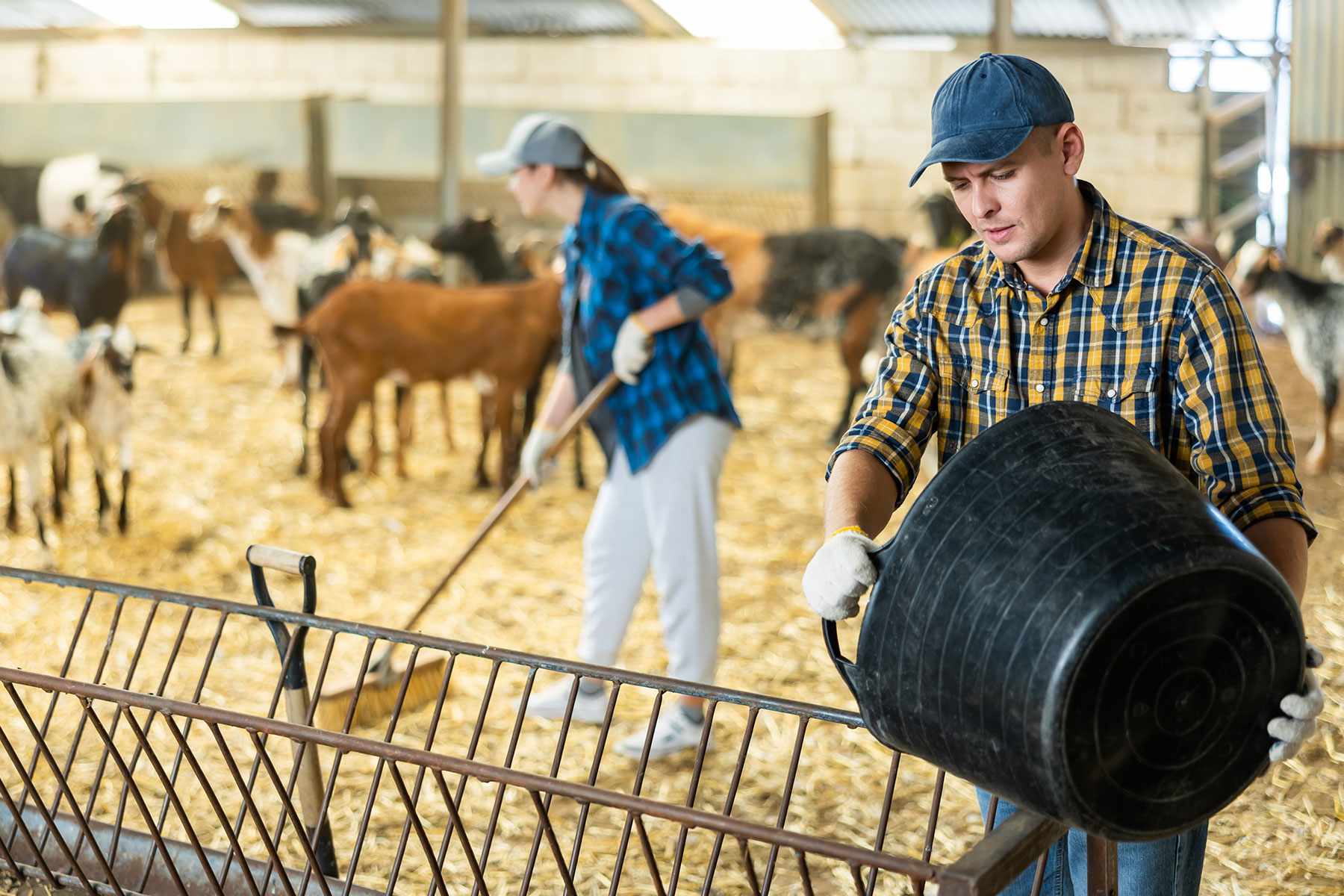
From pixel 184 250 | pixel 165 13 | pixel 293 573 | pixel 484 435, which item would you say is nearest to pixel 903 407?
pixel 293 573

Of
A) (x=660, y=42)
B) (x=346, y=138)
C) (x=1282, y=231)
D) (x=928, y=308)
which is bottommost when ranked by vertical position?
(x=928, y=308)

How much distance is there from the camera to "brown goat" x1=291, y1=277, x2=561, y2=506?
6066 millimetres

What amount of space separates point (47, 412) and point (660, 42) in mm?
8034

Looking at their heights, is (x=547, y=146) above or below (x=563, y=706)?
above

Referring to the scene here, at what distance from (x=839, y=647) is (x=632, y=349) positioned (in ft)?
6.63

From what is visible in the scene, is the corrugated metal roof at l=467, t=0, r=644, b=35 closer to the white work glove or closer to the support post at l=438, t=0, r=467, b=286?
the support post at l=438, t=0, r=467, b=286

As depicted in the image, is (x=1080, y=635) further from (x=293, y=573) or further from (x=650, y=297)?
(x=650, y=297)

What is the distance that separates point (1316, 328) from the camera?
6.38 meters

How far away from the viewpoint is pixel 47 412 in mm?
5059

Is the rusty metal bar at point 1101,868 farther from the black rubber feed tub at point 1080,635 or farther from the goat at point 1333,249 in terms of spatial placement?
the goat at point 1333,249

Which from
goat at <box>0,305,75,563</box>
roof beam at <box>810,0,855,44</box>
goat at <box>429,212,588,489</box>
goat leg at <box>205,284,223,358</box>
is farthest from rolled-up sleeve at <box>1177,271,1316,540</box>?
roof beam at <box>810,0,855,44</box>

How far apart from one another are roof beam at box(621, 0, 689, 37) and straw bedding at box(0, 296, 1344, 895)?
14.9ft

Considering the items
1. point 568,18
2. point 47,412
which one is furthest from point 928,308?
point 568,18

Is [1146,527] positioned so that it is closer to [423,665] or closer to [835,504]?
[835,504]
